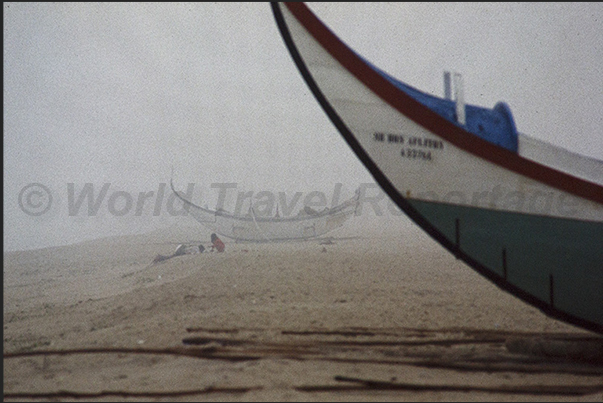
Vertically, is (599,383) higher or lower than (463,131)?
lower

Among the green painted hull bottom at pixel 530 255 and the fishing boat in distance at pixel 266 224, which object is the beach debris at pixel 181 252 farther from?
the green painted hull bottom at pixel 530 255

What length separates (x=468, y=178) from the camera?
461 centimetres

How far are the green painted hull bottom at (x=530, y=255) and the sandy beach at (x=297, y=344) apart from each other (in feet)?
1.58

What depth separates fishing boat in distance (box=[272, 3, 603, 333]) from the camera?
4.40 meters

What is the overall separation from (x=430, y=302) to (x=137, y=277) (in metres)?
11.1

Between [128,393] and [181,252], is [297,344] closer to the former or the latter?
[128,393]

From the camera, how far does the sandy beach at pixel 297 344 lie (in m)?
3.30

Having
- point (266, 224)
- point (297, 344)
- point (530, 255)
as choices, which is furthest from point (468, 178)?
point (266, 224)

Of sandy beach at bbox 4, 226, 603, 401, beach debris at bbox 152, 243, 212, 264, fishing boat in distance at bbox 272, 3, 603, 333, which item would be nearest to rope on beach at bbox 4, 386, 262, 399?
sandy beach at bbox 4, 226, 603, 401

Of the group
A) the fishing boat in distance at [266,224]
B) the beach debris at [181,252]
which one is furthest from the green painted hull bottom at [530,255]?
the fishing boat in distance at [266,224]

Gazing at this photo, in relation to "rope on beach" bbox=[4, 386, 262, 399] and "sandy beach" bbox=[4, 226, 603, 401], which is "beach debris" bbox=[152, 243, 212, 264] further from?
"rope on beach" bbox=[4, 386, 262, 399]

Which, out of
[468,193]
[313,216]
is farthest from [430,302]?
Answer: [313,216]

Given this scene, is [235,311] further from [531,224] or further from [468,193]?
[531,224]

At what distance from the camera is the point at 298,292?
8438mm
